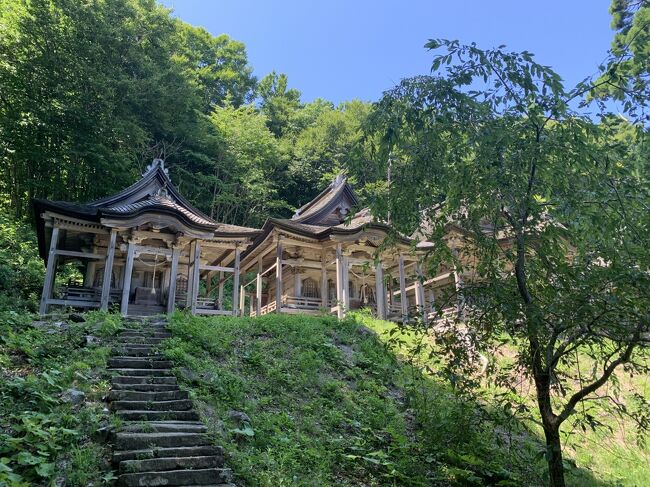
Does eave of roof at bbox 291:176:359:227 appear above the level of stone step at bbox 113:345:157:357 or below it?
above

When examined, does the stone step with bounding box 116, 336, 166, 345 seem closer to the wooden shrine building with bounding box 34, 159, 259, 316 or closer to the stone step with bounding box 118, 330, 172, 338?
the stone step with bounding box 118, 330, 172, 338

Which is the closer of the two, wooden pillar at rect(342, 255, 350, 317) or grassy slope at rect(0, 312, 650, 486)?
grassy slope at rect(0, 312, 650, 486)

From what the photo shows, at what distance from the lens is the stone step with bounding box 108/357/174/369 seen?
8.66 m

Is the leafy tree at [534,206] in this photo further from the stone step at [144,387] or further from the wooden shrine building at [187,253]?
the wooden shrine building at [187,253]

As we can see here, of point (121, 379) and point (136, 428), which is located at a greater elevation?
point (121, 379)

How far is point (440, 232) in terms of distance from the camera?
5.89 meters

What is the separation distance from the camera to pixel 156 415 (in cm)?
690

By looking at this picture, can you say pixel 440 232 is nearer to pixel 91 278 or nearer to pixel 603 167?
pixel 603 167

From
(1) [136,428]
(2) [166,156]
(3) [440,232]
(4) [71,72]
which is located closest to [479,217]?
(3) [440,232]

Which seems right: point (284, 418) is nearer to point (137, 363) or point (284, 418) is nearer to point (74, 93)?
point (137, 363)

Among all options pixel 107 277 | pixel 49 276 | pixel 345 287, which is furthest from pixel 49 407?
pixel 345 287

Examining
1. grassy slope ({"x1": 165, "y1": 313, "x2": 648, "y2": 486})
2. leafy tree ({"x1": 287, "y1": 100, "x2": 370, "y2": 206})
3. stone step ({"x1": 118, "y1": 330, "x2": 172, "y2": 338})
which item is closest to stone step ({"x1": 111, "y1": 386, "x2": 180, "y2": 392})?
grassy slope ({"x1": 165, "y1": 313, "x2": 648, "y2": 486})

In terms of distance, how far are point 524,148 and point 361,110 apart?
39253 mm

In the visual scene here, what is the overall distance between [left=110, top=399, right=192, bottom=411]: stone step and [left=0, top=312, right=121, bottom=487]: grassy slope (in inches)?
11.0
